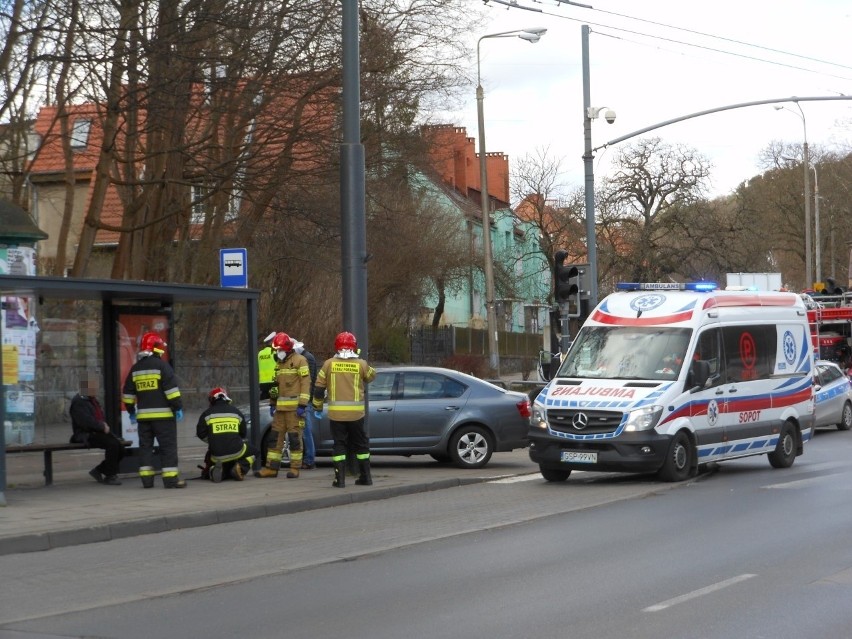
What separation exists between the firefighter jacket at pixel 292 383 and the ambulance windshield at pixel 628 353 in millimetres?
3540

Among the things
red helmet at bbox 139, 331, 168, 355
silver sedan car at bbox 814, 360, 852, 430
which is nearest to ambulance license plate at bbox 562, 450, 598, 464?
red helmet at bbox 139, 331, 168, 355

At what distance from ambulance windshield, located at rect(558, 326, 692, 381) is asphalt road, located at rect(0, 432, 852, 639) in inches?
88.9

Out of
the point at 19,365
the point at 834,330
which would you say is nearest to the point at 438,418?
the point at 19,365

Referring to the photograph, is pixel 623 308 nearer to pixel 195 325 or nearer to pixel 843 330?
pixel 195 325

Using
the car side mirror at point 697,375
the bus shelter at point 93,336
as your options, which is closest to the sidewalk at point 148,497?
the bus shelter at point 93,336

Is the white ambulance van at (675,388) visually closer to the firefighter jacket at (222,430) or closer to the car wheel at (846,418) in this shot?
the firefighter jacket at (222,430)

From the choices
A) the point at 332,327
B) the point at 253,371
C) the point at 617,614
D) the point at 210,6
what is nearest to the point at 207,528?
the point at 253,371

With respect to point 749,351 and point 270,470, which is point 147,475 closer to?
point 270,470

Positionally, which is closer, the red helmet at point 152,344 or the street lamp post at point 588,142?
the red helmet at point 152,344

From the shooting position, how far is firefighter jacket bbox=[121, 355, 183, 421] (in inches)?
567

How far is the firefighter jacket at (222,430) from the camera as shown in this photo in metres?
15.1

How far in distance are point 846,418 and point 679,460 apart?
12.5 metres

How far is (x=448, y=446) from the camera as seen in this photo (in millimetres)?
17781

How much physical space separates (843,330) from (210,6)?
2317 centimetres
